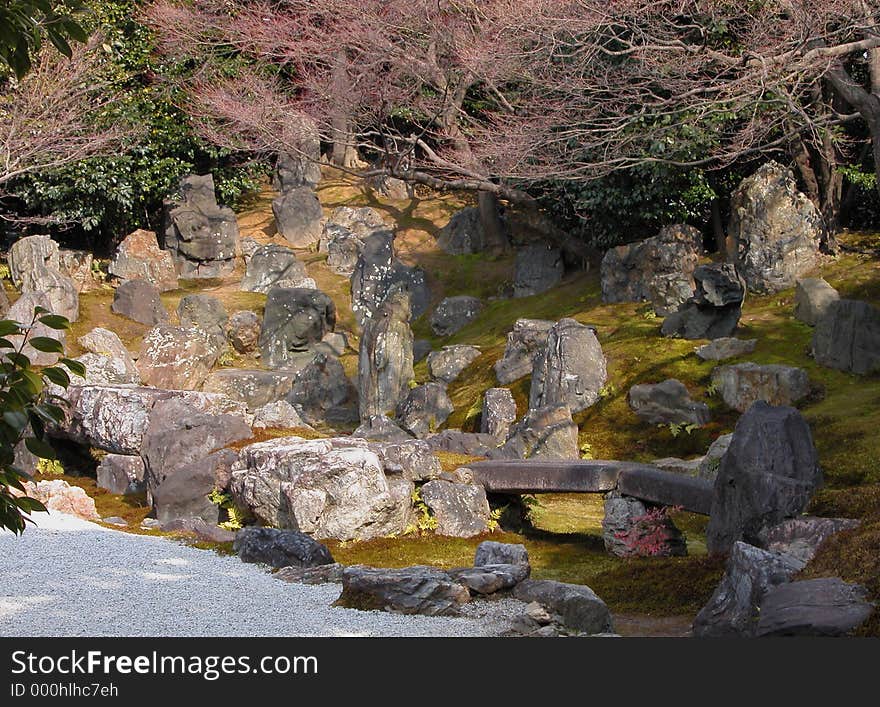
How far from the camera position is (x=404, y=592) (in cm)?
781

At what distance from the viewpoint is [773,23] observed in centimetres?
1684

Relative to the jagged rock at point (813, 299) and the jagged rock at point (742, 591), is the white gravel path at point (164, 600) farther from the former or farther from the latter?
the jagged rock at point (813, 299)

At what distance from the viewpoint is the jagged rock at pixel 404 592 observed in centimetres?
771

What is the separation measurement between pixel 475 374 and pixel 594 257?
17.6 feet

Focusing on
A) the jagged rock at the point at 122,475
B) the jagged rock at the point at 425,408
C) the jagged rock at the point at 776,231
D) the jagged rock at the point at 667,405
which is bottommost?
the jagged rock at the point at 122,475

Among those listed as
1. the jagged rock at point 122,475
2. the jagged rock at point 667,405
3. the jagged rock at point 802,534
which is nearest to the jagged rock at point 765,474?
the jagged rock at point 802,534

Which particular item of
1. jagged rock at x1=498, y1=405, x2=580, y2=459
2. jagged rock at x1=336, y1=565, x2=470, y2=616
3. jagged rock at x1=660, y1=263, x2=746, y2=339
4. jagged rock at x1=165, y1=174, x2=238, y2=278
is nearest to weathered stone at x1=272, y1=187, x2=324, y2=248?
jagged rock at x1=165, y1=174, x2=238, y2=278

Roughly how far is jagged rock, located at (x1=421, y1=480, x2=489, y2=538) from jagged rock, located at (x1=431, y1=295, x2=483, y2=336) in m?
12.5

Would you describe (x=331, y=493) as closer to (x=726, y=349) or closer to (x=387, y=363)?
(x=387, y=363)

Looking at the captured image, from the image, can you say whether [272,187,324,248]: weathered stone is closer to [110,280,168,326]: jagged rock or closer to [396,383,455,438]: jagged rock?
[110,280,168,326]: jagged rock

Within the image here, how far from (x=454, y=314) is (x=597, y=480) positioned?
1317cm

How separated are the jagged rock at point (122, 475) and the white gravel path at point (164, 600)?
4.02 m

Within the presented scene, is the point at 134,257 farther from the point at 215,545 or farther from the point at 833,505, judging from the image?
the point at 833,505

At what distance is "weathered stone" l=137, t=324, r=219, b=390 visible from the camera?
67.5 ft
